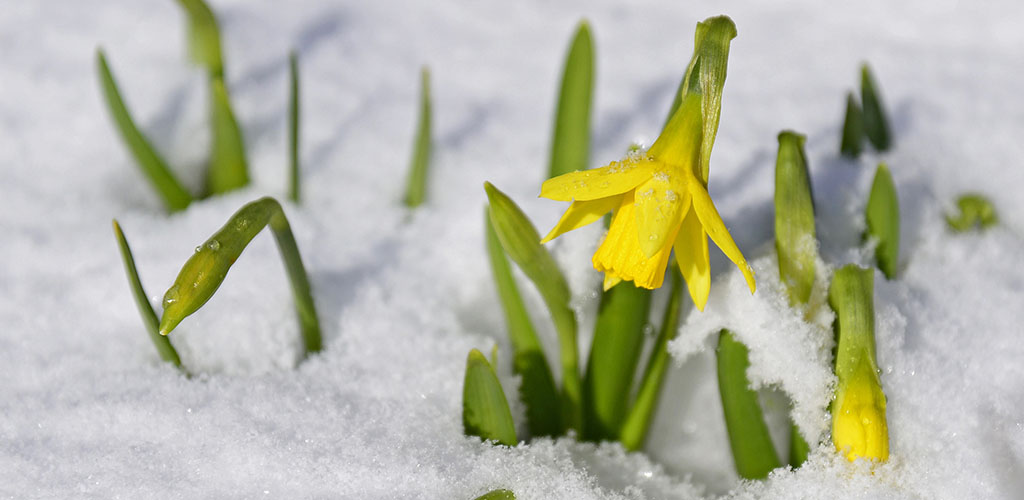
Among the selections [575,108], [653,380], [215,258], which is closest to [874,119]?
[575,108]

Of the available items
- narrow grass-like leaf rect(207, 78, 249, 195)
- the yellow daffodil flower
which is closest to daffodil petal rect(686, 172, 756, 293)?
the yellow daffodil flower

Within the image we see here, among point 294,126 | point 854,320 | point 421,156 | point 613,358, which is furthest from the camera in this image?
point 421,156

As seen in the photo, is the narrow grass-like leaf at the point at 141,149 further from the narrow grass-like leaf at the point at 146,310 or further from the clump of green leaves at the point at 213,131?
the narrow grass-like leaf at the point at 146,310

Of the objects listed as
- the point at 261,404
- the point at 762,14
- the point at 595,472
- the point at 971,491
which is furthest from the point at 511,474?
the point at 762,14

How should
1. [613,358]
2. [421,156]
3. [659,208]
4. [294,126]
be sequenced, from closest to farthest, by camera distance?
[659,208], [613,358], [294,126], [421,156]

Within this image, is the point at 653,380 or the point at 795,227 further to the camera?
the point at 653,380

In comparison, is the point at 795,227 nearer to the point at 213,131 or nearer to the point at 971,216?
the point at 971,216

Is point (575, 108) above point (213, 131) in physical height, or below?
above
